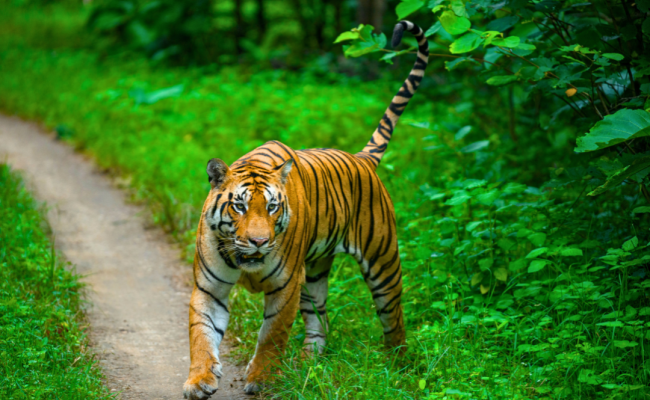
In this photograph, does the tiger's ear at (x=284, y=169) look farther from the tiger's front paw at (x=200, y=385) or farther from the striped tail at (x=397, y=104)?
the tiger's front paw at (x=200, y=385)

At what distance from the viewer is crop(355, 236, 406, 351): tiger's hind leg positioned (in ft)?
12.1

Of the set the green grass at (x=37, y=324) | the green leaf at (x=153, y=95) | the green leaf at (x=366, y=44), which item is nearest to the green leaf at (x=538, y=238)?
the green leaf at (x=366, y=44)

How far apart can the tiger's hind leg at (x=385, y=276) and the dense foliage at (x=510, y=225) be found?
7.4 inches

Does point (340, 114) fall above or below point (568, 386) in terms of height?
below

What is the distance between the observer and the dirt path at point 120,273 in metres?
3.76

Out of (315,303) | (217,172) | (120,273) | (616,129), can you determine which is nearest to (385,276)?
(315,303)

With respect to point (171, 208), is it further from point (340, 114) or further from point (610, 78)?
point (610, 78)

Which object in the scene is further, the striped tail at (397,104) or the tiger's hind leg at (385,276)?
the striped tail at (397,104)

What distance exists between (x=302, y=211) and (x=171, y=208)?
3127 millimetres

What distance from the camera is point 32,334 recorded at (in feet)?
11.5

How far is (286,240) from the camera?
10.4 ft

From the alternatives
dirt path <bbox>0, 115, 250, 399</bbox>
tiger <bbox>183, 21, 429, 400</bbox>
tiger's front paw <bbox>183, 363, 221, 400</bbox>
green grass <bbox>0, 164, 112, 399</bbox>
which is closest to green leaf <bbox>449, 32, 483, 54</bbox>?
tiger <bbox>183, 21, 429, 400</bbox>

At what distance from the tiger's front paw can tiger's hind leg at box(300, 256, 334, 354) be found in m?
0.89

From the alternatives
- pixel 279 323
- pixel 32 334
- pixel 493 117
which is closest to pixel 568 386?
pixel 279 323
